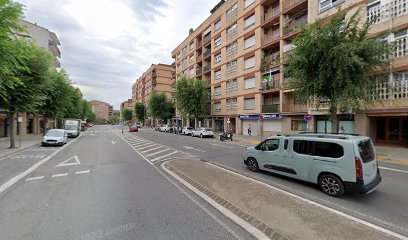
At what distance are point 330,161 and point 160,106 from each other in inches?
1964

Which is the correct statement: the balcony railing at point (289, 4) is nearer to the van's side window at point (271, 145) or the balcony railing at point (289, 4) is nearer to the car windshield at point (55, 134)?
the van's side window at point (271, 145)

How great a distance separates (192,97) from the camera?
32.0 m

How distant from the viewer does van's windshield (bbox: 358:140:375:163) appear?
501 cm

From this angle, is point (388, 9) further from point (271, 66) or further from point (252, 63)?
point (252, 63)

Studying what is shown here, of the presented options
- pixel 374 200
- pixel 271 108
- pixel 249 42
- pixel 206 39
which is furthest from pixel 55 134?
pixel 206 39

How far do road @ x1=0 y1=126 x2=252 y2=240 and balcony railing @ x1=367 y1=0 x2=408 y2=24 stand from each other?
1700 cm

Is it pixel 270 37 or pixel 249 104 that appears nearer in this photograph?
pixel 270 37

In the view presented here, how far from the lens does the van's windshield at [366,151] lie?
5007mm

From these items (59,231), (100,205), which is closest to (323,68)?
(100,205)

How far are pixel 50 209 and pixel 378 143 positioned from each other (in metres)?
21.2

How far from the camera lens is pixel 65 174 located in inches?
288

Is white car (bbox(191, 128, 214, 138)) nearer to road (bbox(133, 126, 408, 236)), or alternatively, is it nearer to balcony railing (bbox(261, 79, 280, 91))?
balcony railing (bbox(261, 79, 280, 91))

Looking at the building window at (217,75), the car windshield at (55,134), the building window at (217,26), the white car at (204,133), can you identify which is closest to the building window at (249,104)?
the white car at (204,133)

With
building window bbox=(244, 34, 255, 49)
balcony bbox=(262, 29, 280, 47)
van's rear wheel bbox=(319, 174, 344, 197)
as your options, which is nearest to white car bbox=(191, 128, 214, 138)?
building window bbox=(244, 34, 255, 49)
